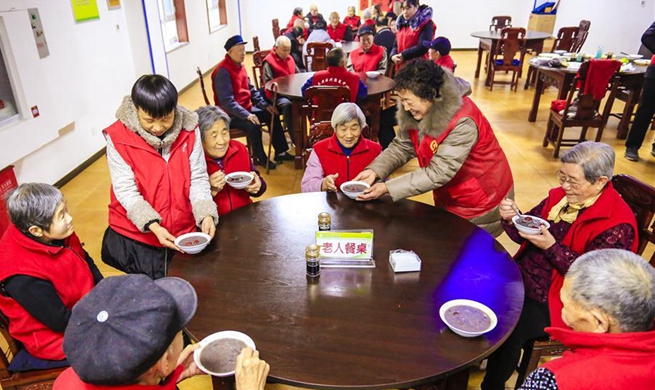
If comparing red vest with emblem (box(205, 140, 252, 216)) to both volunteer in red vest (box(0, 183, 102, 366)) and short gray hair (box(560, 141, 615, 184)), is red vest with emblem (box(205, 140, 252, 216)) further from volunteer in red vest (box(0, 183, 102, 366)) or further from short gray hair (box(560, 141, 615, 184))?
short gray hair (box(560, 141, 615, 184))

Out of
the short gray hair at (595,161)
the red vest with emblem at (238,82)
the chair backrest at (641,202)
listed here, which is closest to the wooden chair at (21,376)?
the short gray hair at (595,161)

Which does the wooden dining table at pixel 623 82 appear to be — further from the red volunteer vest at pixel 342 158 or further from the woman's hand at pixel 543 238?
the woman's hand at pixel 543 238

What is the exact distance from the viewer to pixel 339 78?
4191 millimetres

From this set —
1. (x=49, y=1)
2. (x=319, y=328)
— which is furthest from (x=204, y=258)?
(x=49, y=1)

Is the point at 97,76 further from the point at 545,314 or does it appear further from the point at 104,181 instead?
the point at 545,314

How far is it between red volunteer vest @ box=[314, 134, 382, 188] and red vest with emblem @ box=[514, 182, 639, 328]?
48.4 inches

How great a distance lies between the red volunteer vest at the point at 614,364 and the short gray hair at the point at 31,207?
5.73 feet

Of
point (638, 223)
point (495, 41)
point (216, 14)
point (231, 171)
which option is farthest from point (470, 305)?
point (216, 14)

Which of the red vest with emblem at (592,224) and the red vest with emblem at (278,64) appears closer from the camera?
the red vest with emblem at (592,224)

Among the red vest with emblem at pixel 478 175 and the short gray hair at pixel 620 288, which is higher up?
the short gray hair at pixel 620 288

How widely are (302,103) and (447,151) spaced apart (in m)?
2.45

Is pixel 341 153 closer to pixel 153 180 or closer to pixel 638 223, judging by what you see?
pixel 153 180

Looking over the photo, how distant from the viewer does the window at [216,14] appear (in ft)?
31.4

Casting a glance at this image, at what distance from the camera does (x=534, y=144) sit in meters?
5.39
